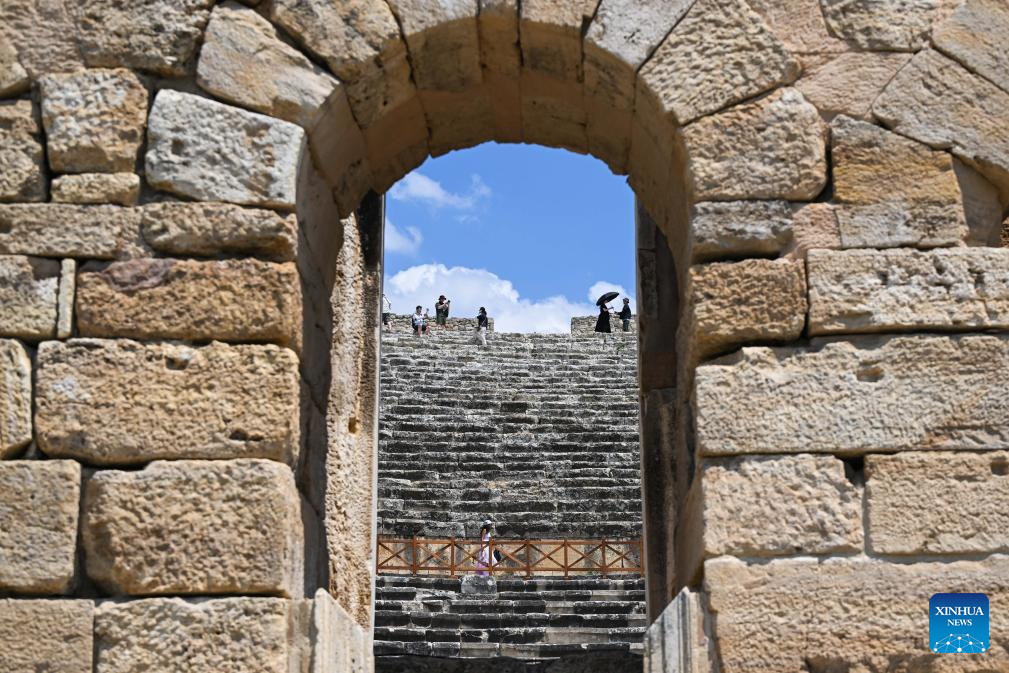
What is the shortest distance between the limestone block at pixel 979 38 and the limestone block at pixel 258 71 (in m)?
2.54

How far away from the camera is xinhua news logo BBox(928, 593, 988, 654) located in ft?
16.5

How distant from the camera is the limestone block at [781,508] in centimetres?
513

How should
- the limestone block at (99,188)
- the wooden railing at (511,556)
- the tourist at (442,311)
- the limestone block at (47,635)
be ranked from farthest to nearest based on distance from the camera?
the tourist at (442,311), the wooden railing at (511,556), the limestone block at (99,188), the limestone block at (47,635)

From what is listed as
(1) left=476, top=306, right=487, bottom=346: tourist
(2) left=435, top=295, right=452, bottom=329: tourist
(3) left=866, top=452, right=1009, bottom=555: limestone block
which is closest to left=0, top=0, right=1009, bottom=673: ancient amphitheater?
(3) left=866, top=452, right=1009, bottom=555: limestone block

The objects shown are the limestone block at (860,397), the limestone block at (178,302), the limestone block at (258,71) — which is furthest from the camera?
the limestone block at (258,71)

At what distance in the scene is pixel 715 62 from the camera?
564cm

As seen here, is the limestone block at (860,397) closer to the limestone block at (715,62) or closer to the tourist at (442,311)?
the limestone block at (715,62)

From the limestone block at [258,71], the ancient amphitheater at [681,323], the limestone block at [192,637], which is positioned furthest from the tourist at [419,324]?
the limestone block at [192,637]

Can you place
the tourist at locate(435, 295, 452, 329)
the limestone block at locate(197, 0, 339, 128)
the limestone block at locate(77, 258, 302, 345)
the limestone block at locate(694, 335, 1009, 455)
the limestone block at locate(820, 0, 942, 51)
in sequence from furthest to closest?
the tourist at locate(435, 295, 452, 329)
the limestone block at locate(820, 0, 942, 51)
the limestone block at locate(197, 0, 339, 128)
the limestone block at locate(77, 258, 302, 345)
the limestone block at locate(694, 335, 1009, 455)

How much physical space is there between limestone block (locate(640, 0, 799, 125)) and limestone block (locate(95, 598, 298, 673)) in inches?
102

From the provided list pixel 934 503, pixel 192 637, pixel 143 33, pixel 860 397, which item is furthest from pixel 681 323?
pixel 143 33

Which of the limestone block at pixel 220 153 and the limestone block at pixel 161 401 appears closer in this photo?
the limestone block at pixel 161 401

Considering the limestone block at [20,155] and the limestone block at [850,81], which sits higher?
the limestone block at [850,81]

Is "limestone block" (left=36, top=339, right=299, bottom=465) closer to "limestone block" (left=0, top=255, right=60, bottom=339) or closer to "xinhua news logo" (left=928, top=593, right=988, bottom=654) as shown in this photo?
"limestone block" (left=0, top=255, right=60, bottom=339)
